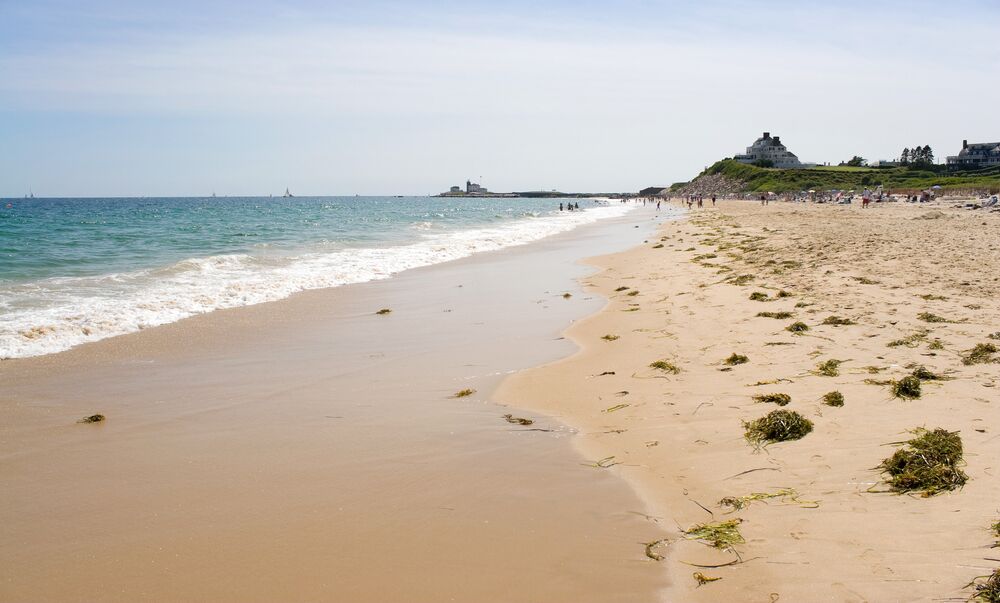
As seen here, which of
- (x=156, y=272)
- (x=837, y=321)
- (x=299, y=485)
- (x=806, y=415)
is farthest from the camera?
(x=156, y=272)

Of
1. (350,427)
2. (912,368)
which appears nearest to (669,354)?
(912,368)

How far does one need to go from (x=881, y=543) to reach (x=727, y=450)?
162cm

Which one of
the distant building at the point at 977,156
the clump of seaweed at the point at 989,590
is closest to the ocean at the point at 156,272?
the clump of seaweed at the point at 989,590

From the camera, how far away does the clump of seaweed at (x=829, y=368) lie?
6687 millimetres

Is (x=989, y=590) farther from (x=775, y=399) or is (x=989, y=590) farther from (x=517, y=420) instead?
(x=517, y=420)

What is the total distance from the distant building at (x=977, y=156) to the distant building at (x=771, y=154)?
32.0 meters

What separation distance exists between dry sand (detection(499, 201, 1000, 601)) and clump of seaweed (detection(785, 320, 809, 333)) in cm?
19

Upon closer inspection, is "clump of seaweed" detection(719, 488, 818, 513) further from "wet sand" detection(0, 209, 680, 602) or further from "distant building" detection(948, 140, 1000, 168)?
"distant building" detection(948, 140, 1000, 168)

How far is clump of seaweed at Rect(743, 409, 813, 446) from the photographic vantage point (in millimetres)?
5277

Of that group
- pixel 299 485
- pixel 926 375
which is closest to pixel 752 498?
pixel 926 375

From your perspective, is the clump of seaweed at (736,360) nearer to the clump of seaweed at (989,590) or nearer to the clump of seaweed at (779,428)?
the clump of seaweed at (779,428)

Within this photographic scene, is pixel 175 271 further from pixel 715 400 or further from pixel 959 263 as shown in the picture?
pixel 959 263

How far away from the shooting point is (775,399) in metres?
6.10

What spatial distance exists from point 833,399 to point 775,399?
498 millimetres
